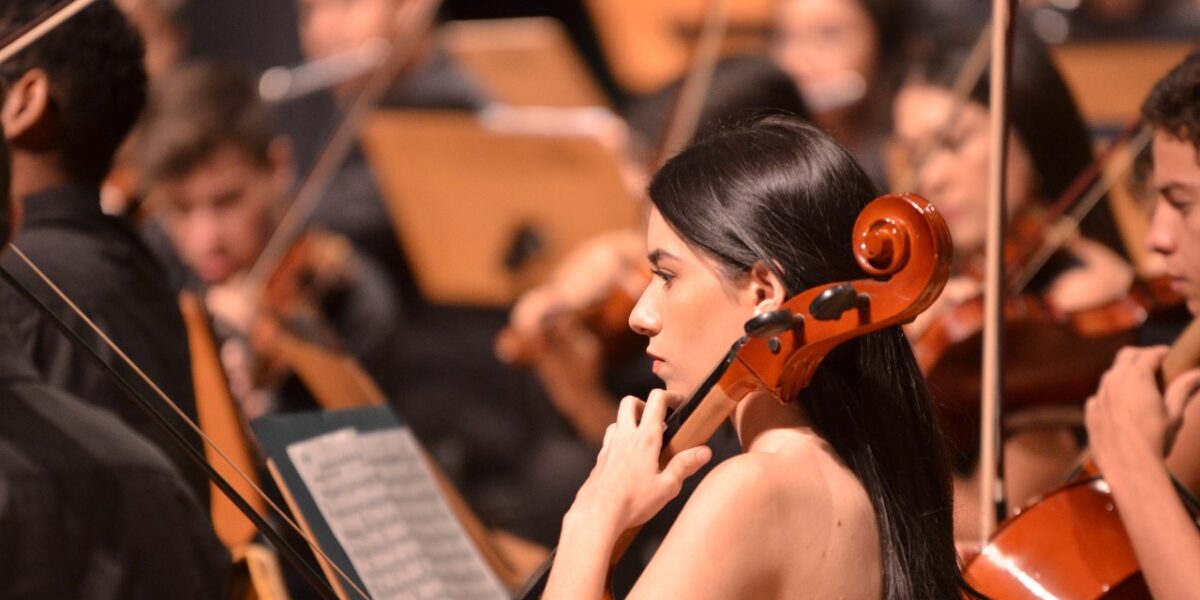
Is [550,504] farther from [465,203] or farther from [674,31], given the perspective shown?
[674,31]

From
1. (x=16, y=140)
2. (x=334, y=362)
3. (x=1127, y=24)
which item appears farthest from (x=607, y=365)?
(x=16, y=140)

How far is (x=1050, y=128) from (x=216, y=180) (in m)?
1.50

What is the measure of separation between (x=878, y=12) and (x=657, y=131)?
1.94 feet

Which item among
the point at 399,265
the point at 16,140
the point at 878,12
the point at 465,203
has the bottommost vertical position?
the point at 399,265

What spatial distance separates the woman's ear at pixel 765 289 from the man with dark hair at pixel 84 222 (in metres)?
0.50

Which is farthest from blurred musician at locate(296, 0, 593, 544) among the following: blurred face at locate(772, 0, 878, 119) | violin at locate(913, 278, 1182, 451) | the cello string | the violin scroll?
the violin scroll

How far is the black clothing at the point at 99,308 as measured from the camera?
1173 millimetres

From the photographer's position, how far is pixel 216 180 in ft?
9.03

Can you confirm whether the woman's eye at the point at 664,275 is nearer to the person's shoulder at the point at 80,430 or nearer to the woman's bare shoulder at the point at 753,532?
the woman's bare shoulder at the point at 753,532

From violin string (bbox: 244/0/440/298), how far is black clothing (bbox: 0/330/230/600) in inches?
66.1

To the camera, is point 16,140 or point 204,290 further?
point 204,290

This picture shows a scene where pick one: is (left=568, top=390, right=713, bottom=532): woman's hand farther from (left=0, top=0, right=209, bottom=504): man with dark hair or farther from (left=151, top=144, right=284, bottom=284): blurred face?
(left=151, top=144, right=284, bottom=284): blurred face

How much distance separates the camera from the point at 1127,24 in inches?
120

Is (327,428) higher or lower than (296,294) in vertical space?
higher
